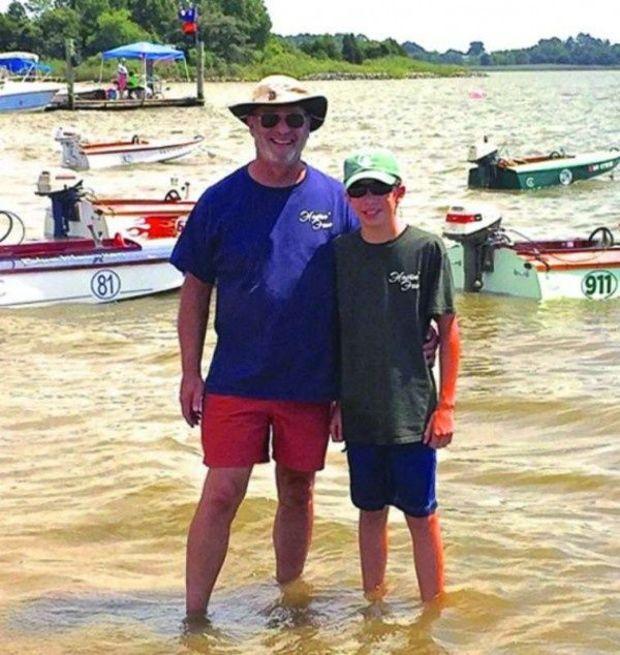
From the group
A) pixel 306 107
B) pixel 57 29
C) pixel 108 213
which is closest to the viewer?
pixel 306 107

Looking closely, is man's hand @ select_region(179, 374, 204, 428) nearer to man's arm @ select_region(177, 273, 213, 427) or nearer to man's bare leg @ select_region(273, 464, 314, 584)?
man's arm @ select_region(177, 273, 213, 427)

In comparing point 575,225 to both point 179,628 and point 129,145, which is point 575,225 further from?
point 179,628

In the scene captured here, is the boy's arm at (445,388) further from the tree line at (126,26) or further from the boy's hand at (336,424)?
the tree line at (126,26)

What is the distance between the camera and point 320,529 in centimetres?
568

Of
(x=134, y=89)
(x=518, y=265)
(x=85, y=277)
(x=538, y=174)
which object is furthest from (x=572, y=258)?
(x=134, y=89)

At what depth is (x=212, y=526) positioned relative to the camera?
14.4 ft

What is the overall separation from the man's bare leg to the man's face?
1.06 m

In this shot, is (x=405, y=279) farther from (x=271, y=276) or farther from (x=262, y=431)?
(x=262, y=431)

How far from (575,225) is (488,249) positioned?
25.9 feet

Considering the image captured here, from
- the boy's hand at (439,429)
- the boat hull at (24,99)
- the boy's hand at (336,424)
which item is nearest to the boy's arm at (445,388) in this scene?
the boy's hand at (439,429)

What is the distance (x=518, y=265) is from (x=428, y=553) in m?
8.13

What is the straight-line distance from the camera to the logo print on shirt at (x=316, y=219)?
4.23 meters

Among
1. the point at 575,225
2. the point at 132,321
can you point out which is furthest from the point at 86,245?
the point at 575,225

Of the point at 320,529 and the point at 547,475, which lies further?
the point at 547,475
